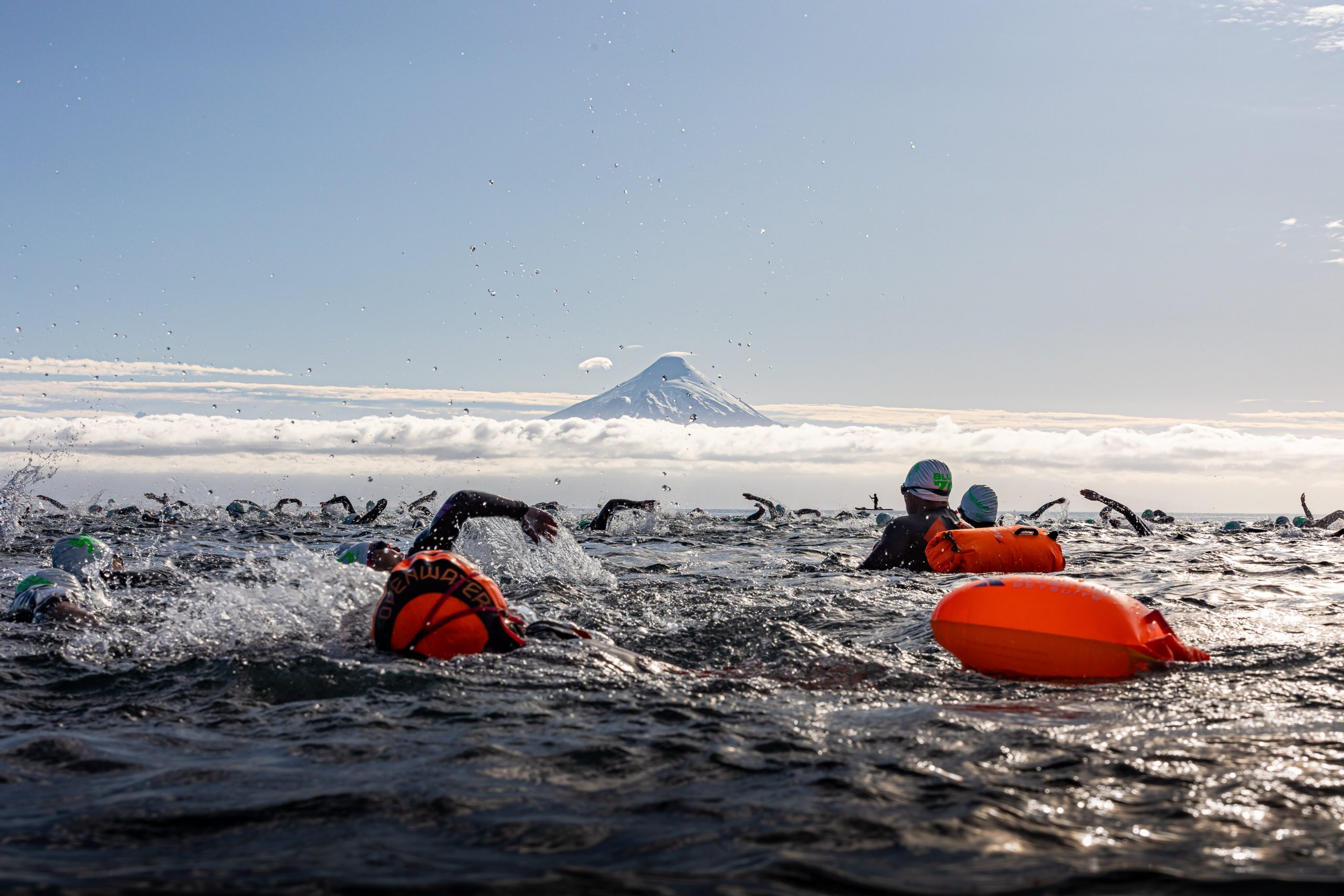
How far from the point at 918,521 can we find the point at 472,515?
281 inches

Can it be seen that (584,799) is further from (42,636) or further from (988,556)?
(988,556)

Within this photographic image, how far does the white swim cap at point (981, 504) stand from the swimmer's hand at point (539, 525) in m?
10.3

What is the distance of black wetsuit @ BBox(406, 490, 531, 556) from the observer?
921cm

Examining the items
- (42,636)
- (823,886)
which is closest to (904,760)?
(823,886)

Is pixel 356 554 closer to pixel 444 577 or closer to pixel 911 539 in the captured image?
pixel 444 577

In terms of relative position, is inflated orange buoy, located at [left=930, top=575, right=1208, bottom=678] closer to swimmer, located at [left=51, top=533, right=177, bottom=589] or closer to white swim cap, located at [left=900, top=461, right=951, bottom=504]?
white swim cap, located at [left=900, top=461, right=951, bottom=504]

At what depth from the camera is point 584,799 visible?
401 cm

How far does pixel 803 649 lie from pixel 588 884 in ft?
16.4

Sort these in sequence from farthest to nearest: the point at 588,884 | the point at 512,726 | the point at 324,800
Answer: the point at 512,726 → the point at 324,800 → the point at 588,884

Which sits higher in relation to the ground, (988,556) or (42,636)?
(988,556)

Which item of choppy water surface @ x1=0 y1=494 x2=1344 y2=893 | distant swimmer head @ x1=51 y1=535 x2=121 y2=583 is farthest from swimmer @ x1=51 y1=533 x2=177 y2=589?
choppy water surface @ x1=0 y1=494 x2=1344 y2=893

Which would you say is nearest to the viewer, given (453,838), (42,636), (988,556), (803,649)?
(453,838)

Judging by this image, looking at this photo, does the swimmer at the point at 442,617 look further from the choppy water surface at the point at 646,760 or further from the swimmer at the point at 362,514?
the swimmer at the point at 362,514

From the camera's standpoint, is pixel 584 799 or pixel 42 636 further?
pixel 42 636
